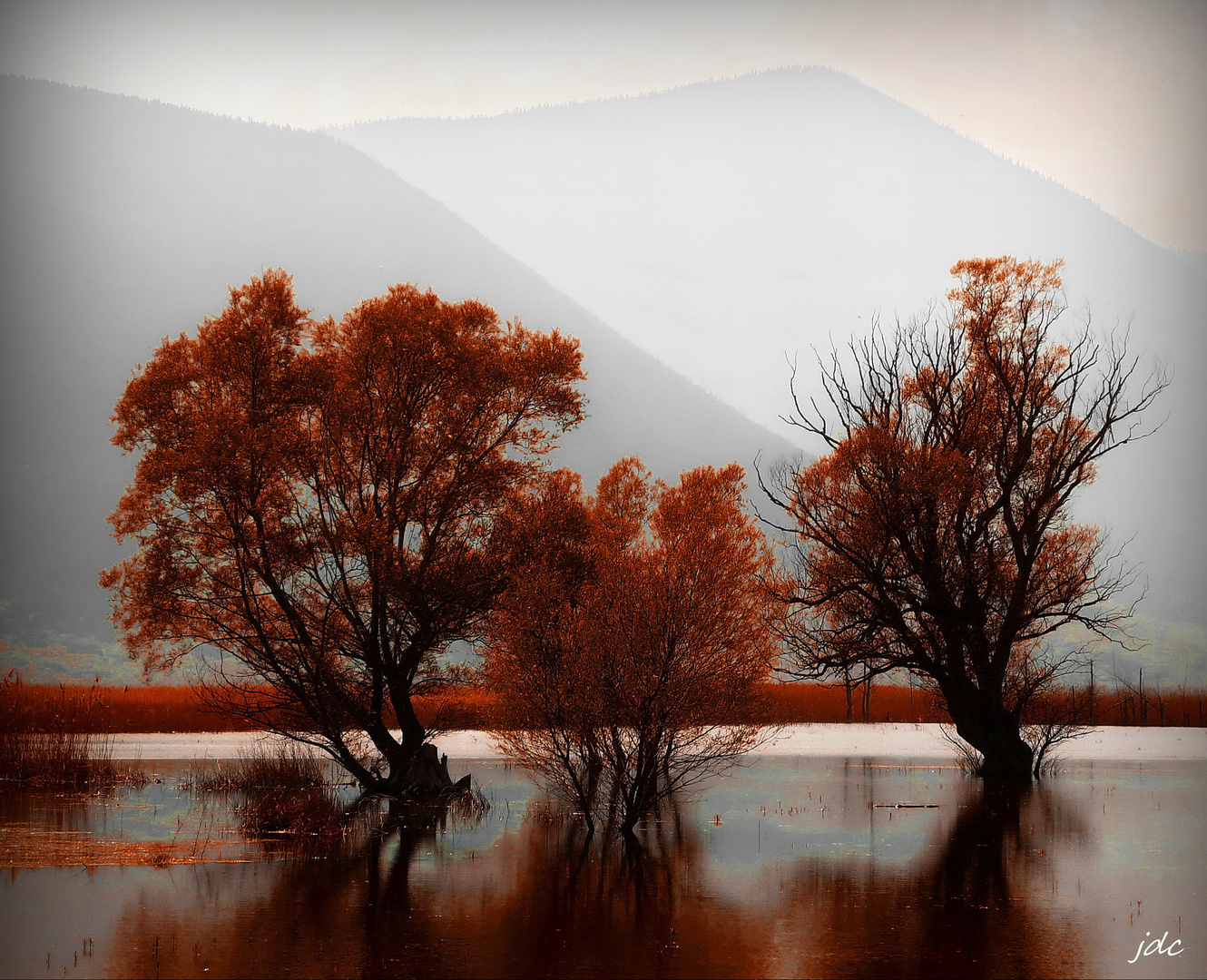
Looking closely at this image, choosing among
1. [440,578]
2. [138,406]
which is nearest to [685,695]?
[440,578]

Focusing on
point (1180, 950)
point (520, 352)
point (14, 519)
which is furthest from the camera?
point (14, 519)

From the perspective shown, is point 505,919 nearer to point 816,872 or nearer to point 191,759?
point 816,872

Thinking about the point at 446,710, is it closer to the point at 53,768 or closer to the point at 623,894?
the point at 53,768

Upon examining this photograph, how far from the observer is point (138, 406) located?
29.4 m

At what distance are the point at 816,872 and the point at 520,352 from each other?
17552 millimetres

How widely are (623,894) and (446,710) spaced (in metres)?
14.2

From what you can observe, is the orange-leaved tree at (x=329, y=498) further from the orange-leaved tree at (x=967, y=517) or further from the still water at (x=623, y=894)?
the orange-leaved tree at (x=967, y=517)

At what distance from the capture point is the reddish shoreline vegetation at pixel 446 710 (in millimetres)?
31750

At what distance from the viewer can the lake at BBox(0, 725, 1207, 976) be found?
13.8 meters

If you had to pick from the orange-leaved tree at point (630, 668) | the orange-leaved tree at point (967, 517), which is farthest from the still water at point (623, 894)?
the orange-leaved tree at point (967, 517)

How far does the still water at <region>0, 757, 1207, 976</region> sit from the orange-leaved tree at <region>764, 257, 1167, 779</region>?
6810 mm

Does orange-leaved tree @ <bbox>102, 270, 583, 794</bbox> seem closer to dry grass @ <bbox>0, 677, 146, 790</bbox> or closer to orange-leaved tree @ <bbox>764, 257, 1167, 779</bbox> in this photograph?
dry grass @ <bbox>0, 677, 146, 790</bbox>

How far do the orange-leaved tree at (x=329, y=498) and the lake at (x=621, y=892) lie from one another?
3.97 metres

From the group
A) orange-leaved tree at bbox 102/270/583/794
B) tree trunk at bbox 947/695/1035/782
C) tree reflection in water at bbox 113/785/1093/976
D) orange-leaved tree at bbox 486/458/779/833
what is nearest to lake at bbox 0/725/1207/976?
tree reflection in water at bbox 113/785/1093/976
